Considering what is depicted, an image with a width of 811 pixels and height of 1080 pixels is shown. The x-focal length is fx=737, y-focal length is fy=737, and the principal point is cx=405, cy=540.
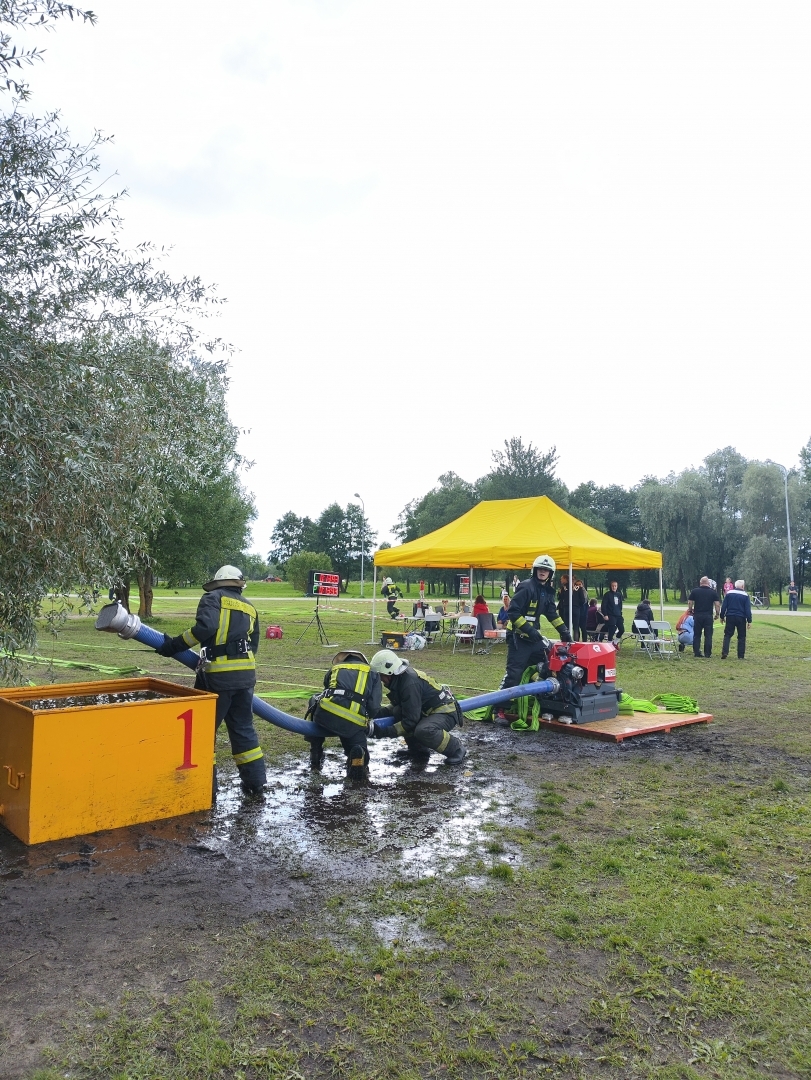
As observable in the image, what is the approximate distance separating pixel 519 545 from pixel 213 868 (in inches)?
467

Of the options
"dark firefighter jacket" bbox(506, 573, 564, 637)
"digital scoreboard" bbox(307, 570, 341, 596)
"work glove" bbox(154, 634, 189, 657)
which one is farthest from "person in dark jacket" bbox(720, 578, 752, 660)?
"work glove" bbox(154, 634, 189, 657)

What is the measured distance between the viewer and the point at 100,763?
15.7ft

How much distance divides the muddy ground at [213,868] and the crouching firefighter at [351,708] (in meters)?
0.26

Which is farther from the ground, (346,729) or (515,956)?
(346,729)

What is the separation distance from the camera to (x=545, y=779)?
6.62m

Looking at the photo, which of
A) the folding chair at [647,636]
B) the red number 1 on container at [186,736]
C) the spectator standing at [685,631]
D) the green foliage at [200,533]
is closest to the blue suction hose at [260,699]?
the red number 1 on container at [186,736]

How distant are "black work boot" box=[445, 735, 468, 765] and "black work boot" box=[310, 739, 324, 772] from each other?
46.3 inches

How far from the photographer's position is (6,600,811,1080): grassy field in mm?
2740

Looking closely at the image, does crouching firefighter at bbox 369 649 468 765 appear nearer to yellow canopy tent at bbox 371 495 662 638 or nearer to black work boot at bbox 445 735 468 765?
black work boot at bbox 445 735 468 765

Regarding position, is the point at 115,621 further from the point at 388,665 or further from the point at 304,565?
the point at 304,565

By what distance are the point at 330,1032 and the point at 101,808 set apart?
8.59 ft

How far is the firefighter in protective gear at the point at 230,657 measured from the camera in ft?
18.5

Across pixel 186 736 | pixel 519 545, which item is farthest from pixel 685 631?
pixel 186 736

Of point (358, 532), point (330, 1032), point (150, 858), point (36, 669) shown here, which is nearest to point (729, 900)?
point (330, 1032)
